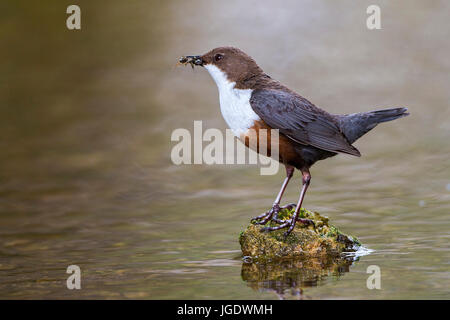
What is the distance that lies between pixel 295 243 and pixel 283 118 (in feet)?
3.45

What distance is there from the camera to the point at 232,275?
5340 millimetres

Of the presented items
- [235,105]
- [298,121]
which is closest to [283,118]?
[298,121]

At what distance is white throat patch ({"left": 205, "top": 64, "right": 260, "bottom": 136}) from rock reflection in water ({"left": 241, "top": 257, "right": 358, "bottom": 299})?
1.12 m

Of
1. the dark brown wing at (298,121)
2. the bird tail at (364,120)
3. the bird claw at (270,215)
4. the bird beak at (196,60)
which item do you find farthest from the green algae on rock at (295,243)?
the bird beak at (196,60)

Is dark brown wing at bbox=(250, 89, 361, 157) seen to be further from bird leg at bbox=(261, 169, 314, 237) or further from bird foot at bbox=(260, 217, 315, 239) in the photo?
bird foot at bbox=(260, 217, 315, 239)

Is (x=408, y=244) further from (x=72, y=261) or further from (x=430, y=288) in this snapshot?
(x=72, y=261)

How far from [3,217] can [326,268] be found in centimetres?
469

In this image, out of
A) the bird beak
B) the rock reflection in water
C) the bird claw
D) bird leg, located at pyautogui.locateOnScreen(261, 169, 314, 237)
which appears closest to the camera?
the rock reflection in water

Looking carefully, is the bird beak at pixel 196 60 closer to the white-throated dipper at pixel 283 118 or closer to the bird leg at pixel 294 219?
the white-throated dipper at pixel 283 118

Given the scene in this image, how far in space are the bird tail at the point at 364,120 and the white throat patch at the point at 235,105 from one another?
0.81 metres

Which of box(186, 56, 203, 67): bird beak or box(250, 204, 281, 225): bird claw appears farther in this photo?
box(186, 56, 203, 67): bird beak

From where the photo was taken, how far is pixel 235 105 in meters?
5.66

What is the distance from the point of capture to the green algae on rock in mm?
5652

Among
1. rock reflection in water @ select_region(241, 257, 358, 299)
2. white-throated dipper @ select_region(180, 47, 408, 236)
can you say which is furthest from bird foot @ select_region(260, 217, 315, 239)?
rock reflection in water @ select_region(241, 257, 358, 299)
